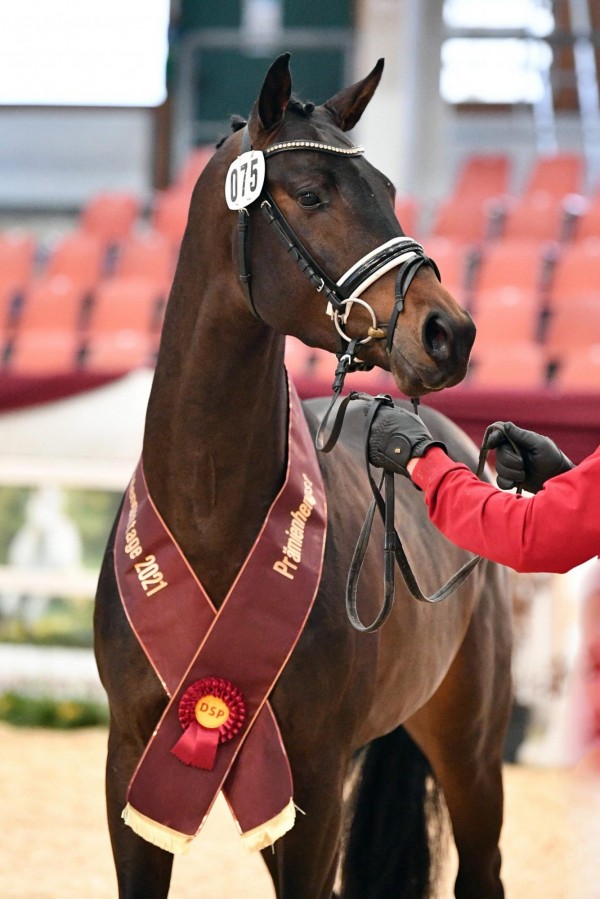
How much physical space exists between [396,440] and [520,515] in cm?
29

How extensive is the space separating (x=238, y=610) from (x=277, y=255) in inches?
29.0

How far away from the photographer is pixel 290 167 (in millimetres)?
2295

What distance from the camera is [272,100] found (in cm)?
231

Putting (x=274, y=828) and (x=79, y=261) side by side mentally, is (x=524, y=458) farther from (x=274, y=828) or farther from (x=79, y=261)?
(x=79, y=261)

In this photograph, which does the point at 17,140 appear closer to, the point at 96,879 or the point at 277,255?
the point at 96,879

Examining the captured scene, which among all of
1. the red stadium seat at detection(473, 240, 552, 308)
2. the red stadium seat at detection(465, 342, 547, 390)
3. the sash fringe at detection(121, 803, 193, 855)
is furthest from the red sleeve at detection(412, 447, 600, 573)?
the red stadium seat at detection(473, 240, 552, 308)

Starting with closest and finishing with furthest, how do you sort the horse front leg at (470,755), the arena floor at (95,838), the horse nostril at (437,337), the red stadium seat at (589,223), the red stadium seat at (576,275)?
the horse nostril at (437,337) → the horse front leg at (470,755) → the arena floor at (95,838) → the red stadium seat at (576,275) → the red stadium seat at (589,223)

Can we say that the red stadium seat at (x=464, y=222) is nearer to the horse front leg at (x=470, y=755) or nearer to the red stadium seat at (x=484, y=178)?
the red stadium seat at (x=484, y=178)

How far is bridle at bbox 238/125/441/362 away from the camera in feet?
7.09

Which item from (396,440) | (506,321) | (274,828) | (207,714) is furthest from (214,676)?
(506,321)

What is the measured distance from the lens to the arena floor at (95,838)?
416 centimetres

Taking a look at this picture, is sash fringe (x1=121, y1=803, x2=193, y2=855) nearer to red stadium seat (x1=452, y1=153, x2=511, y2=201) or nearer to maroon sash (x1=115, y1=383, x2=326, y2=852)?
maroon sash (x1=115, y1=383, x2=326, y2=852)

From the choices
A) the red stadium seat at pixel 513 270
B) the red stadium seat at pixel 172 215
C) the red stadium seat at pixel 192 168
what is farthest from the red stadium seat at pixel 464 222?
the red stadium seat at pixel 192 168

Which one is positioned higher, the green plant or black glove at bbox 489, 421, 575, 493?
black glove at bbox 489, 421, 575, 493
